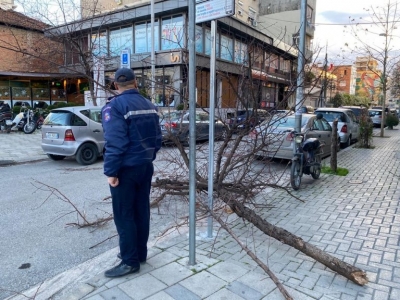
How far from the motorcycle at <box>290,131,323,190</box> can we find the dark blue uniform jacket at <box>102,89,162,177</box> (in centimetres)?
398

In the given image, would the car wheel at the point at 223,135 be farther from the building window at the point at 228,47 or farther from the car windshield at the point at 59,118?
the car windshield at the point at 59,118

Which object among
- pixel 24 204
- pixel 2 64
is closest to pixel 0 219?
pixel 24 204

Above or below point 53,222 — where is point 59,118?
above

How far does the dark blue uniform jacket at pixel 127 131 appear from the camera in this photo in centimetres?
280

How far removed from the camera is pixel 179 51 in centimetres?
525

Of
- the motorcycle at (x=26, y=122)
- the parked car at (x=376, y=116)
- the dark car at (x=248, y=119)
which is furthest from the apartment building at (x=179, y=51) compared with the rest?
the parked car at (x=376, y=116)

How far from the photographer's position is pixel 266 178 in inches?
219

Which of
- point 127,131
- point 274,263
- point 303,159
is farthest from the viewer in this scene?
point 303,159

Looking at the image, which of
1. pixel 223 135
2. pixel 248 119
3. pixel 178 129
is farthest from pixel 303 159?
pixel 178 129

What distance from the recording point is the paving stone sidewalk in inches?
110

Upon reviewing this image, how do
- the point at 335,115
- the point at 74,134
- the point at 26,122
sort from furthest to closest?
the point at 26,122, the point at 335,115, the point at 74,134

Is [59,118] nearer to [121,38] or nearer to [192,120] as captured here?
[192,120]

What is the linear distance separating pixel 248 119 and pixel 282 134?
169 centimetres

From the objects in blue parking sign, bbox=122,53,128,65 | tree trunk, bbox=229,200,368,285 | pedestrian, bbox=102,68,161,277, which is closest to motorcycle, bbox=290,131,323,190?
tree trunk, bbox=229,200,368,285
